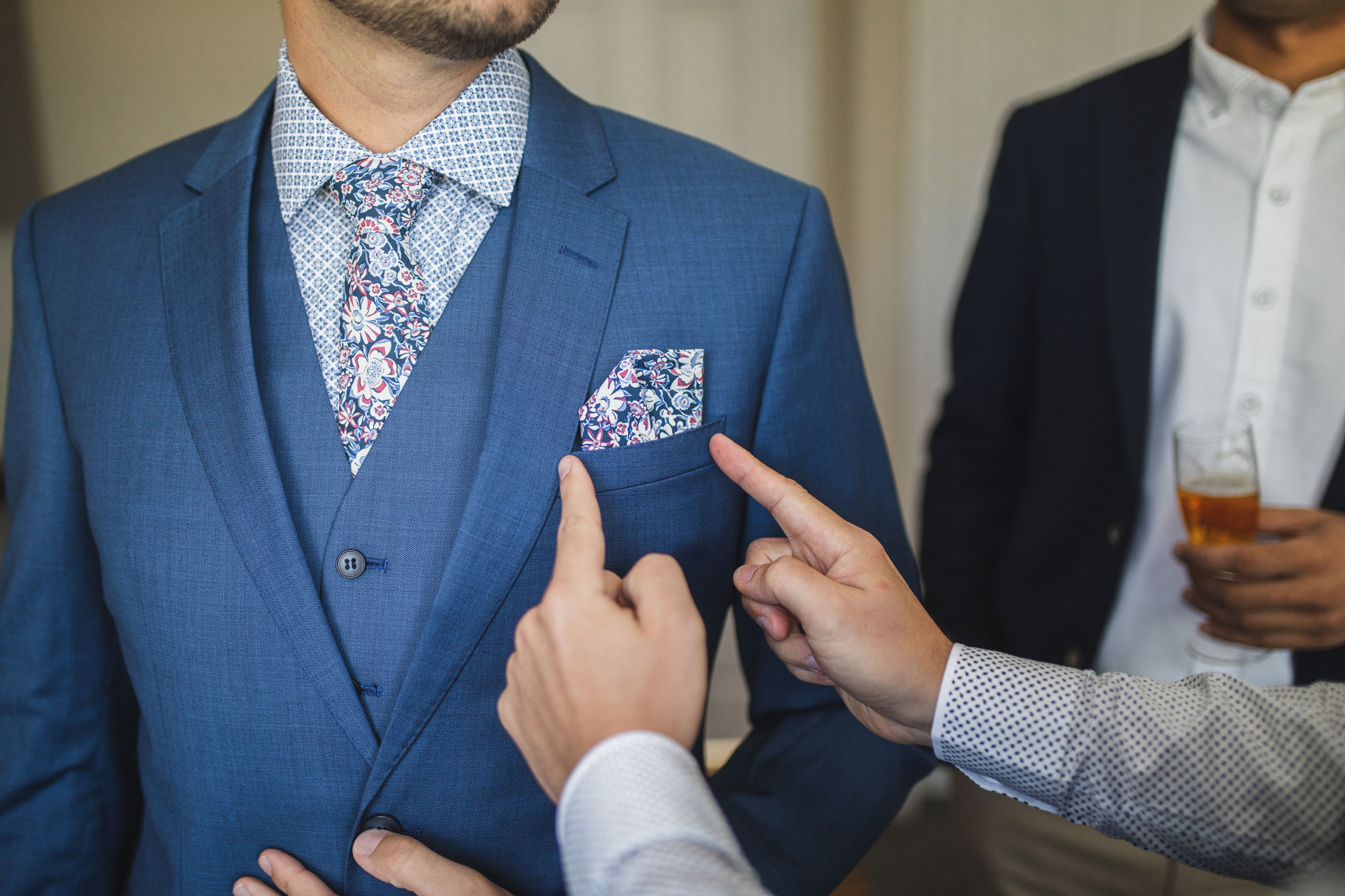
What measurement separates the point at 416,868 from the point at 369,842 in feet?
0.21

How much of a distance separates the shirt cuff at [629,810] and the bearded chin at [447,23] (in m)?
0.73

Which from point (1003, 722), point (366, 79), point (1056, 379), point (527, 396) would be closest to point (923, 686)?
point (1003, 722)

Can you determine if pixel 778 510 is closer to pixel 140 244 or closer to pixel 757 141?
pixel 140 244

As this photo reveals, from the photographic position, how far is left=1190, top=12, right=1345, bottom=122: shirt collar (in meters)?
1.58

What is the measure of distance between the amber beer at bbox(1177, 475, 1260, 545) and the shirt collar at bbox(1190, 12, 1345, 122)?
0.70 metres

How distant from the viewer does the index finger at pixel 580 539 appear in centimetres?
81

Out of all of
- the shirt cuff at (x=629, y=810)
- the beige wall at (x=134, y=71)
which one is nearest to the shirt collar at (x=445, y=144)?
the shirt cuff at (x=629, y=810)

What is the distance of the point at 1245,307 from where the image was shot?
64.4 inches

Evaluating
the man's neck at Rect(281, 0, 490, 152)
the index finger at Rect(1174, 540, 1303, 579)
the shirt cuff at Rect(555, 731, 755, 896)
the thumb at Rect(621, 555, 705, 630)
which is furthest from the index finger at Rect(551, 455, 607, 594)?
the index finger at Rect(1174, 540, 1303, 579)

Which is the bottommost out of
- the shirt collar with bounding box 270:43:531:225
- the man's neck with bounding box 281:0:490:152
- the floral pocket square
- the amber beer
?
the amber beer

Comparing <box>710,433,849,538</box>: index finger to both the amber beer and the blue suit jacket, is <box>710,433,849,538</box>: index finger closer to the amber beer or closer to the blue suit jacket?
the blue suit jacket

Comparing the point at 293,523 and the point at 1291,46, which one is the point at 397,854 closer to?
the point at 293,523

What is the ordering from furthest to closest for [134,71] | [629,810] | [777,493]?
1. [134,71]
2. [777,493]
3. [629,810]

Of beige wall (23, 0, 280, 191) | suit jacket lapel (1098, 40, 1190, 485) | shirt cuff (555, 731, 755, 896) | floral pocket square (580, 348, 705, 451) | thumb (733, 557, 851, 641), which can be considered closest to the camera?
shirt cuff (555, 731, 755, 896)
